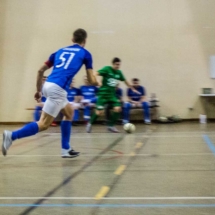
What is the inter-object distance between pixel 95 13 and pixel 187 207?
34.7 feet

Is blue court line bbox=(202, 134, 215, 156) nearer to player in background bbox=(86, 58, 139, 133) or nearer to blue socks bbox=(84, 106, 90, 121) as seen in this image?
player in background bbox=(86, 58, 139, 133)

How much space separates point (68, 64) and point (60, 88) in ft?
1.12

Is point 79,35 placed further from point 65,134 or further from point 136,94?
point 136,94

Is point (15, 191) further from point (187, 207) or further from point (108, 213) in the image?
point (187, 207)

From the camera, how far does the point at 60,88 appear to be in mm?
5250

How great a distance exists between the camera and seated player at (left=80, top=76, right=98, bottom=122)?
1210 cm

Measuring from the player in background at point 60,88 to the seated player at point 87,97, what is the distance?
255 inches

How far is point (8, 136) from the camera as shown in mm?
5090

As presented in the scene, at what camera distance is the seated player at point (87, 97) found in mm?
12102

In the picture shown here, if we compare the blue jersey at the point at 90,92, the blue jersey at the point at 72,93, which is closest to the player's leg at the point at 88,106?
the blue jersey at the point at 90,92

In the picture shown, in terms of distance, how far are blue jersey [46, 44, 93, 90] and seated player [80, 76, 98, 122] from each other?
263 inches

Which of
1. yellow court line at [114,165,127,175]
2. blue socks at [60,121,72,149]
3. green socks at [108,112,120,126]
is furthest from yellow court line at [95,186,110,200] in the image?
green socks at [108,112,120,126]

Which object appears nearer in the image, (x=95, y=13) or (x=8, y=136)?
(x=8, y=136)

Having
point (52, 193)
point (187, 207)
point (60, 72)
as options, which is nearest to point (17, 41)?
point (60, 72)
